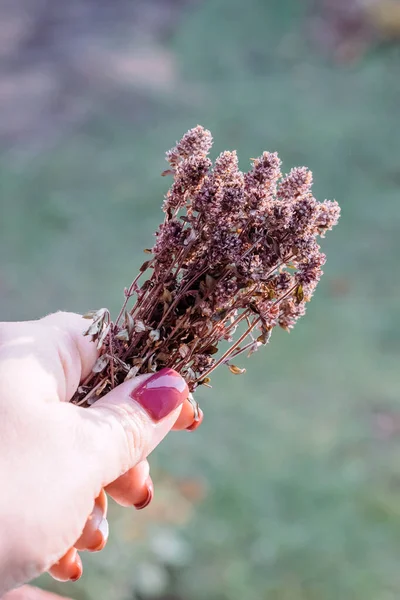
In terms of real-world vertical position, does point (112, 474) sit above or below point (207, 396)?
below

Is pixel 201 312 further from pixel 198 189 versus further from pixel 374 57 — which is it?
pixel 374 57

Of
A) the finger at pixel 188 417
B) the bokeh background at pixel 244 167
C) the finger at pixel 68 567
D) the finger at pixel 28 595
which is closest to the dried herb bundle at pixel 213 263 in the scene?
the finger at pixel 188 417

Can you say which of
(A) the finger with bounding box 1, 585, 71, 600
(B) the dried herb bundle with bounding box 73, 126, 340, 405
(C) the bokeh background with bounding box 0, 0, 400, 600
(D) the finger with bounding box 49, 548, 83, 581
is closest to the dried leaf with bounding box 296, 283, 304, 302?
(B) the dried herb bundle with bounding box 73, 126, 340, 405

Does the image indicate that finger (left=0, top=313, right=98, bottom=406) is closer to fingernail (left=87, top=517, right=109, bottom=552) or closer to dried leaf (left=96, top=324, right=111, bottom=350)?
dried leaf (left=96, top=324, right=111, bottom=350)

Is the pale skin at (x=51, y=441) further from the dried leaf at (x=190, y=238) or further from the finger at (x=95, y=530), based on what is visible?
the dried leaf at (x=190, y=238)

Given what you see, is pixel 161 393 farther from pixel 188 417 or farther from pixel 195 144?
pixel 195 144

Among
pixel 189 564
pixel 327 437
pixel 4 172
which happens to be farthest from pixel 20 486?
pixel 4 172
